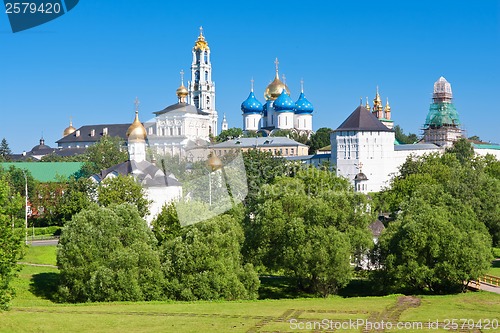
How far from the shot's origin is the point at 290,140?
101000 mm

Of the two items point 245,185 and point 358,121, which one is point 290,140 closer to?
point 358,121

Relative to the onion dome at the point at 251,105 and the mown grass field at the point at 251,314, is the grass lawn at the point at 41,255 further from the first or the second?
the onion dome at the point at 251,105

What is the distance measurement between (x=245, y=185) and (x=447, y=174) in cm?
1597

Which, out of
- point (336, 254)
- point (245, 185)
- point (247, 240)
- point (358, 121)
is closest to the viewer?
point (336, 254)

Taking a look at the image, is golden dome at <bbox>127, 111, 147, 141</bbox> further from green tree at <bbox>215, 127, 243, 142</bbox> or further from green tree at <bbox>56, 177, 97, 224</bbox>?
green tree at <bbox>215, 127, 243, 142</bbox>

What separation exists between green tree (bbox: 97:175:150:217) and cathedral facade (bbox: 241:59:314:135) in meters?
64.7

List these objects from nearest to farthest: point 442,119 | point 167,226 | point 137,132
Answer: point 167,226 → point 137,132 → point 442,119

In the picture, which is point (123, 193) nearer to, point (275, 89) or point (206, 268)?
point (206, 268)

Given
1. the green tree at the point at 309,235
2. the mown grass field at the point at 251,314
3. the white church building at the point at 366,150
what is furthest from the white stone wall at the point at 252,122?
the mown grass field at the point at 251,314

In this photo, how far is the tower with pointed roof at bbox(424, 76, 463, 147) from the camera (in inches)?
3607

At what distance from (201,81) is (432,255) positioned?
89.0 metres

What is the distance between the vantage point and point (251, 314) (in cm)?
2338

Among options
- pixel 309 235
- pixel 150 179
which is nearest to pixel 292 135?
pixel 150 179

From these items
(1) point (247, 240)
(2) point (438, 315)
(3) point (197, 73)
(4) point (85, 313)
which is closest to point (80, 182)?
(1) point (247, 240)
